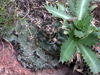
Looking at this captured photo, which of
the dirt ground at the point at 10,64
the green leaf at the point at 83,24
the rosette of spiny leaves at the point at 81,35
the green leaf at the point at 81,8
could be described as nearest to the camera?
the dirt ground at the point at 10,64

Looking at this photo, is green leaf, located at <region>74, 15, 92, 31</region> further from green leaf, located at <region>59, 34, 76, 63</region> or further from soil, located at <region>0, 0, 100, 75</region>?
soil, located at <region>0, 0, 100, 75</region>

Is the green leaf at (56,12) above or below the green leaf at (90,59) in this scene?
above

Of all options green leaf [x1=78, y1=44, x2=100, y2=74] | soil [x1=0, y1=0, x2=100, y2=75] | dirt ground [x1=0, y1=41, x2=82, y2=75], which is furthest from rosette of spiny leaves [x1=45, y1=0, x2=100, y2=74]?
dirt ground [x1=0, y1=41, x2=82, y2=75]

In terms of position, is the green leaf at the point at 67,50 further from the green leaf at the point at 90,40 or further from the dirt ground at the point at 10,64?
the dirt ground at the point at 10,64

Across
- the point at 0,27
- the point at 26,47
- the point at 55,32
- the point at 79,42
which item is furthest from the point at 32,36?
the point at 79,42

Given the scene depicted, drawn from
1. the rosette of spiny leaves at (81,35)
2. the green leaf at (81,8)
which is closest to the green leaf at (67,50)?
the rosette of spiny leaves at (81,35)

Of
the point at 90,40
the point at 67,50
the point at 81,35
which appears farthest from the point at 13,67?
the point at 90,40
